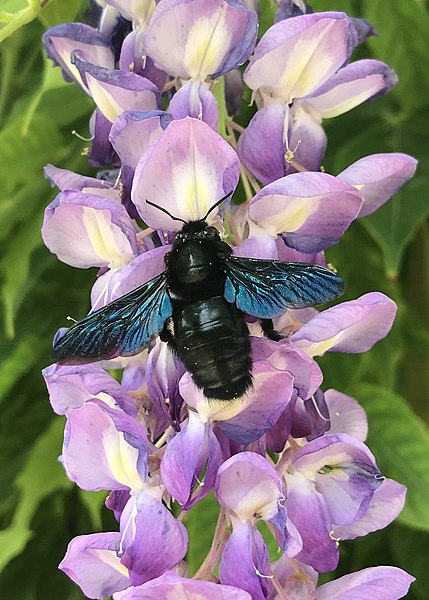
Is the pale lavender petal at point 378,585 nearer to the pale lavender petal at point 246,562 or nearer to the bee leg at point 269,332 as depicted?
the pale lavender petal at point 246,562

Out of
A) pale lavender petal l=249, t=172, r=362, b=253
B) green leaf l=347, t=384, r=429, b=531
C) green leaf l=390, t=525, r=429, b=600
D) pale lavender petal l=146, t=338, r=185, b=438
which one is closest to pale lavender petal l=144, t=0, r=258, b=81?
pale lavender petal l=249, t=172, r=362, b=253

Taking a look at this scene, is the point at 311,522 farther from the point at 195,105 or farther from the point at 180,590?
the point at 195,105

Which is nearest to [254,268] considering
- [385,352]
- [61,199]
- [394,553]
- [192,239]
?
[192,239]

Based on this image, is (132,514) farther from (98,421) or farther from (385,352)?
(385,352)

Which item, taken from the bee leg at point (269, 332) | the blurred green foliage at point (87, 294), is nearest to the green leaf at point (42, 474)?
the blurred green foliage at point (87, 294)

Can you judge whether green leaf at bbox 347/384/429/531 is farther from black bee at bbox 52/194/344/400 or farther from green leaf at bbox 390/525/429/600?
black bee at bbox 52/194/344/400
